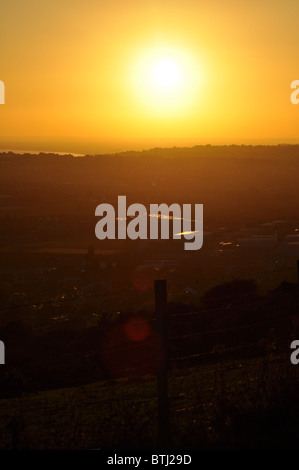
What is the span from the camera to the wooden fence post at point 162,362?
6234 millimetres

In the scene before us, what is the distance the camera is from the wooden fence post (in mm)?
6234

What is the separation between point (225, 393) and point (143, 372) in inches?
126

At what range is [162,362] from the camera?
633cm

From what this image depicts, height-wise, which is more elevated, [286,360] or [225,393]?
[286,360]

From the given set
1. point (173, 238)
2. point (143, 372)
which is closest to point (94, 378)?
point (143, 372)

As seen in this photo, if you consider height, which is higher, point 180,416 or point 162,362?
point 162,362

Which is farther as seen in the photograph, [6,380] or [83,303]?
[83,303]

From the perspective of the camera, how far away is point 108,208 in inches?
3418

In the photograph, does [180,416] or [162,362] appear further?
[180,416]

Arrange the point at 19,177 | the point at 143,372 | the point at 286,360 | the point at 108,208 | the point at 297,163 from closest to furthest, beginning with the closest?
1. the point at 286,360
2. the point at 143,372
3. the point at 108,208
4. the point at 19,177
5. the point at 297,163

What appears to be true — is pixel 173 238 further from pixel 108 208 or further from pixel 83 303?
pixel 83 303

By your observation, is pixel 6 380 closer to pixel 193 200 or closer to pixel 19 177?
pixel 193 200
